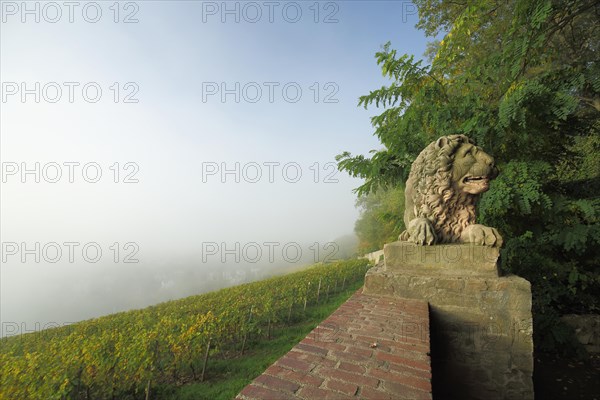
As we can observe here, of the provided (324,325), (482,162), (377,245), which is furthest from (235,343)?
(377,245)

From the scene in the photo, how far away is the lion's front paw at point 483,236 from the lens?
2711 mm

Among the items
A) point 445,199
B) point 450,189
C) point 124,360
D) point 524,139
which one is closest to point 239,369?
point 124,360

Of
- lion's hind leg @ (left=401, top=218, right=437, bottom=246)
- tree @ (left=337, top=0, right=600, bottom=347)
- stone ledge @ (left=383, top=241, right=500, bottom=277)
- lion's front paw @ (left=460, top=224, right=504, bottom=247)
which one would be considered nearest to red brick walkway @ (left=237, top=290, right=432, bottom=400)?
stone ledge @ (left=383, top=241, right=500, bottom=277)

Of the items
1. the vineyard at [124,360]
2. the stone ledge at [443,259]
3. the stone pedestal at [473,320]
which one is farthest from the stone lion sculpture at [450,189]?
the vineyard at [124,360]

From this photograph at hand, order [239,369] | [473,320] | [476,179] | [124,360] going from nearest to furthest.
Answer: [473,320] → [476,179] → [124,360] → [239,369]

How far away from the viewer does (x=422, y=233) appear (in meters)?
2.94

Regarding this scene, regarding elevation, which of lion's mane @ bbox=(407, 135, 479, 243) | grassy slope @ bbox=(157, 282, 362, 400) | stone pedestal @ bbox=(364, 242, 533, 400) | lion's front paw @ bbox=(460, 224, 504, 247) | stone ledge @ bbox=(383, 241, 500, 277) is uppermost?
lion's mane @ bbox=(407, 135, 479, 243)

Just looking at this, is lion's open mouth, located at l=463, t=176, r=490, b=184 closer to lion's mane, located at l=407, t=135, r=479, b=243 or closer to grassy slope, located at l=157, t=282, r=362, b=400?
lion's mane, located at l=407, t=135, r=479, b=243

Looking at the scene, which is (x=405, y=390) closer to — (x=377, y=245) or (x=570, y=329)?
(x=570, y=329)

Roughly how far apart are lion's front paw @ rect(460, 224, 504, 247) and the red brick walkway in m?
1.16

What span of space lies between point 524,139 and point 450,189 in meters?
2.22

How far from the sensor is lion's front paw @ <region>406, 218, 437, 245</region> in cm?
292

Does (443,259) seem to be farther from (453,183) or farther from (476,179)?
(476,179)

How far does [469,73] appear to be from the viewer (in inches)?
172
